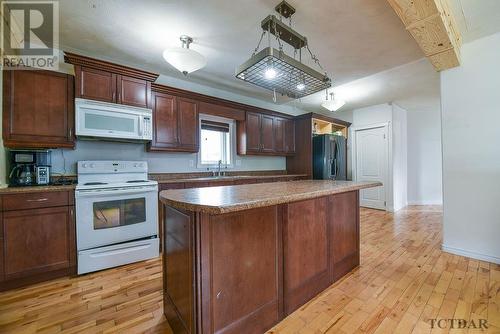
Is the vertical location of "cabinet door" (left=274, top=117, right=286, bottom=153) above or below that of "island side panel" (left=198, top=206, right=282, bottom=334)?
above

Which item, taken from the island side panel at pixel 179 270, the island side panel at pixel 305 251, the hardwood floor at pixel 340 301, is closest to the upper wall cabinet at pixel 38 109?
the hardwood floor at pixel 340 301

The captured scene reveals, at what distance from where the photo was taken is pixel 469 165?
100 inches

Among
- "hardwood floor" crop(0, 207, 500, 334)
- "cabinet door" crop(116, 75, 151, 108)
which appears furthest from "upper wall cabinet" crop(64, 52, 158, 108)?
"hardwood floor" crop(0, 207, 500, 334)

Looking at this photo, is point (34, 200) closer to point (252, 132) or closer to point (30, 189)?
point (30, 189)

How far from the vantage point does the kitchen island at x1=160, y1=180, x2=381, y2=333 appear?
3.83 feet

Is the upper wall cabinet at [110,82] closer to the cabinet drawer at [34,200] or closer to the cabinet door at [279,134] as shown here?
the cabinet drawer at [34,200]

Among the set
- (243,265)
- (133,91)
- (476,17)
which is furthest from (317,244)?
(133,91)

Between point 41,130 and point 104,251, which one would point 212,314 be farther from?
point 41,130

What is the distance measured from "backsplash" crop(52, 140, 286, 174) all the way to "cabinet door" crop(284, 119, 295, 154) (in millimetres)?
1297

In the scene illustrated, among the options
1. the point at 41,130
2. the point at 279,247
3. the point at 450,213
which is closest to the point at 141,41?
the point at 41,130

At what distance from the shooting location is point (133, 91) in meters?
2.76

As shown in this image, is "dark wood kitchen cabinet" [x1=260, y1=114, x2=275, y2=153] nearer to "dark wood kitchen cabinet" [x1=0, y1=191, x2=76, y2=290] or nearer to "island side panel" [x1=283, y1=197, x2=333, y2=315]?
"island side panel" [x1=283, y1=197, x2=333, y2=315]

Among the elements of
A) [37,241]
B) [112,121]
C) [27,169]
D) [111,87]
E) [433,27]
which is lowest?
[37,241]

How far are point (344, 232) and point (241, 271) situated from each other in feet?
4.21
